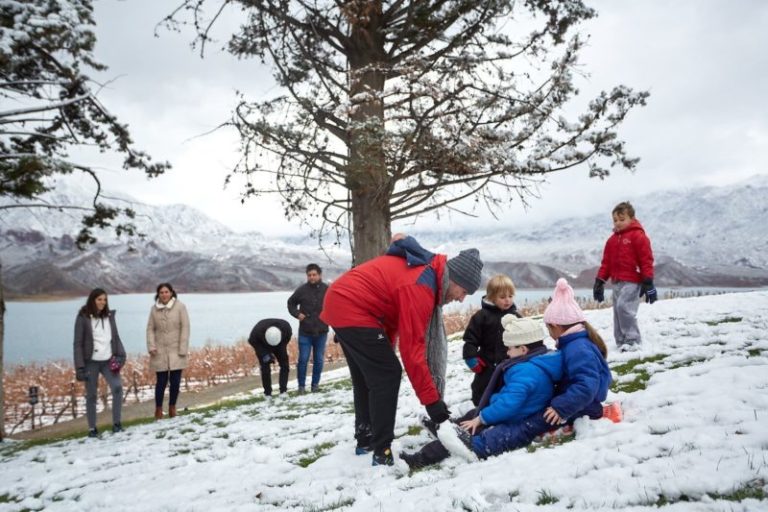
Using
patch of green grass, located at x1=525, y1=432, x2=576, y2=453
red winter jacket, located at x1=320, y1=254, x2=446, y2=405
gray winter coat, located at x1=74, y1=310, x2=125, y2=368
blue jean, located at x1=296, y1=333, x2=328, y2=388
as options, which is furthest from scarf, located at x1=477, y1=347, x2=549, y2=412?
gray winter coat, located at x1=74, y1=310, x2=125, y2=368

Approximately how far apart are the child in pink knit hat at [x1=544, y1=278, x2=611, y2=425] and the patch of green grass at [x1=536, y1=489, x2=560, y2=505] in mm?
997

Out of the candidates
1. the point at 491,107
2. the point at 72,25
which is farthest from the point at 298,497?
the point at 72,25

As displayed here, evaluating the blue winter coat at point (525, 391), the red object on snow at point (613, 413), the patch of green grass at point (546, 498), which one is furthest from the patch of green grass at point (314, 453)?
the red object on snow at point (613, 413)

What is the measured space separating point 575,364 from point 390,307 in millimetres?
1483

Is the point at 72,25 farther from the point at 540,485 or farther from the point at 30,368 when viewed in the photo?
the point at 30,368

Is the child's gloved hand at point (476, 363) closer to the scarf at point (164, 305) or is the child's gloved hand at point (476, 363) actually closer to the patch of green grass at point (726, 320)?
the patch of green grass at point (726, 320)

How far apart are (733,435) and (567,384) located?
3.64 feet

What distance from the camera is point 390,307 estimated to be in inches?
151

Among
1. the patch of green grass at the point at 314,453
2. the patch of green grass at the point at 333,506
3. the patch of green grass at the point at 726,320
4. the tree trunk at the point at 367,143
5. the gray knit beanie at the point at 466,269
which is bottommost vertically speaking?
the patch of green grass at the point at 314,453

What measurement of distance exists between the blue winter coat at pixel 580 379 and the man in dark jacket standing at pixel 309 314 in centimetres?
643

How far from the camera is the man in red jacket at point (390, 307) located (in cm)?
360

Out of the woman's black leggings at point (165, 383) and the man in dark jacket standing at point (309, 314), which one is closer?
the woman's black leggings at point (165, 383)

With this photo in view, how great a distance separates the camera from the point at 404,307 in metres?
3.56

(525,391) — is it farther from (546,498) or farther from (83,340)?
(83,340)
